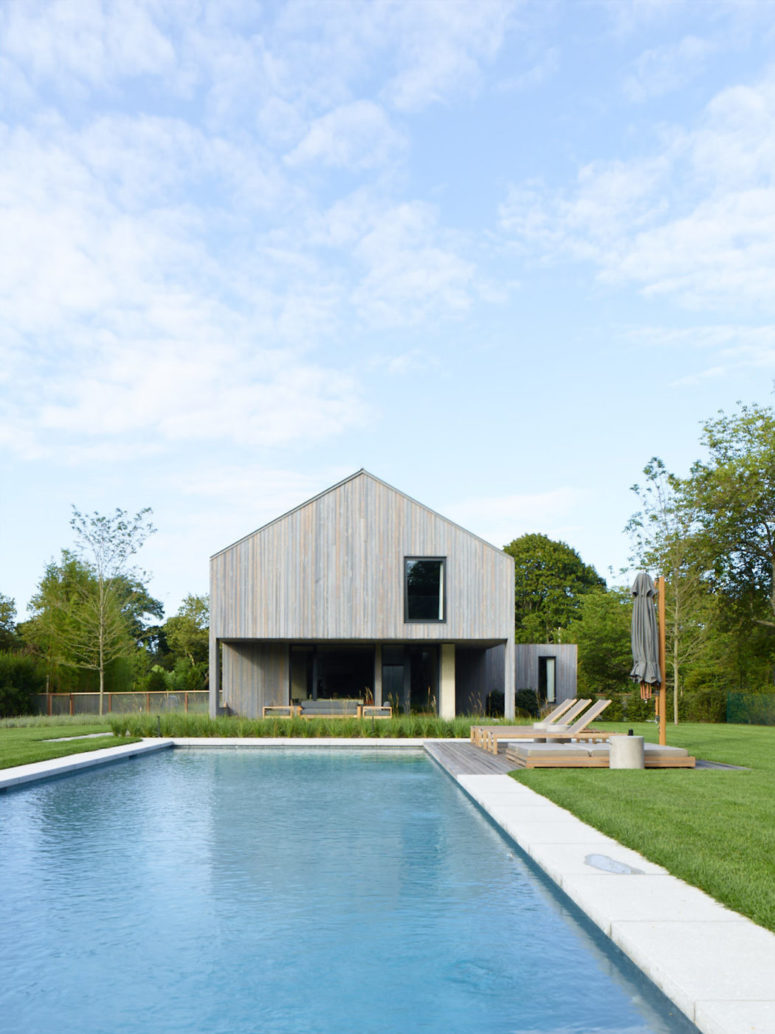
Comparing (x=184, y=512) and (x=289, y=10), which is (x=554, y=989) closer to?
(x=289, y=10)

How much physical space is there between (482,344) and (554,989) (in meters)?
19.7

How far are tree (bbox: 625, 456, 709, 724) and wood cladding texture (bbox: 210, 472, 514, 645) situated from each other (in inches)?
340

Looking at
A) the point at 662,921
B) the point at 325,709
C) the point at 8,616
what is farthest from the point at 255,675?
the point at 8,616

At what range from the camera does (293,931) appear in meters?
5.82

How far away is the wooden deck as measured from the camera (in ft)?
42.7

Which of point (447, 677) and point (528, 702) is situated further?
point (528, 702)

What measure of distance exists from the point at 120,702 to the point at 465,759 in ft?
60.2

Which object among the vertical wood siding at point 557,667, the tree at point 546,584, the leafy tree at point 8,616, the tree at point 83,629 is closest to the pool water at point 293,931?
the vertical wood siding at point 557,667

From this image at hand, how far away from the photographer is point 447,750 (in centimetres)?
1645

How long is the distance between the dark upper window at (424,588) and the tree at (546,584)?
1148 inches

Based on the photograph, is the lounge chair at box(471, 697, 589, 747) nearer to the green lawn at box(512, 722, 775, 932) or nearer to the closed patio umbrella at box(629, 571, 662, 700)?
the closed patio umbrella at box(629, 571, 662, 700)

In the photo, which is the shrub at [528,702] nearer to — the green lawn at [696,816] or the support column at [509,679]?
the support column at [509,679]

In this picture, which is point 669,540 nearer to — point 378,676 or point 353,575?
point 378,676

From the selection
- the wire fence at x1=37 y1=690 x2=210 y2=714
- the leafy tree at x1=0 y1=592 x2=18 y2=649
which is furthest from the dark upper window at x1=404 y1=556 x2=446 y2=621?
the leafy tree at x1=0 y1=592 x2=18 y2=649
